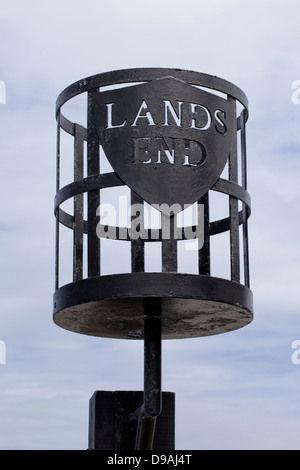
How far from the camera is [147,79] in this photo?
10.0 meters

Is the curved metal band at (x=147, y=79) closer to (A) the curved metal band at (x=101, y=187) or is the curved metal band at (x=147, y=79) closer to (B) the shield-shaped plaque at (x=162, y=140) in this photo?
(B) the shield-shaped plaque at (x=162, y=140)

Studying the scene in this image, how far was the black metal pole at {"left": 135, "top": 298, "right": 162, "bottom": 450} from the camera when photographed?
1039 centimetres

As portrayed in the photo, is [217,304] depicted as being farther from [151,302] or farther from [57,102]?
[57,102]

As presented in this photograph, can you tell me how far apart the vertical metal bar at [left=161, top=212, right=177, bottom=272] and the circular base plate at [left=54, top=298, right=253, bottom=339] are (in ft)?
1.30

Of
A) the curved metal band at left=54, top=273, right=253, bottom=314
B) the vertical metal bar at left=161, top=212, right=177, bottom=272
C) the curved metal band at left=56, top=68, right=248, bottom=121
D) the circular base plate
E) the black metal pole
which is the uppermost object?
the curved metal band at left=56, top=68, right=248, bottom=121

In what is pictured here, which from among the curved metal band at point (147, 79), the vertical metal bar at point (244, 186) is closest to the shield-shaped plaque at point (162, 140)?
the curved metal band at point (147, 79)

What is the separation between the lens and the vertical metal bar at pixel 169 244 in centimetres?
964

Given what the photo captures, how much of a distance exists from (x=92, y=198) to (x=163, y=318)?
182 cm

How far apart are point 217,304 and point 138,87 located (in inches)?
104

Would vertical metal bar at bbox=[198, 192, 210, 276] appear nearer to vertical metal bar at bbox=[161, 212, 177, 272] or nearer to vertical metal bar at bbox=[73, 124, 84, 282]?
vertical metal bar at bbox=[161, 212, 177, 272]

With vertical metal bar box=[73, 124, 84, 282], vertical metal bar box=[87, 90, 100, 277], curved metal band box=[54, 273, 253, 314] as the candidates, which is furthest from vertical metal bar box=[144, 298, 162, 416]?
vertical metal bar box=[73, 124, 84, 282]

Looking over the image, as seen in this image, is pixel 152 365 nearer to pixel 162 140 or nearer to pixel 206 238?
pixel 206 238
